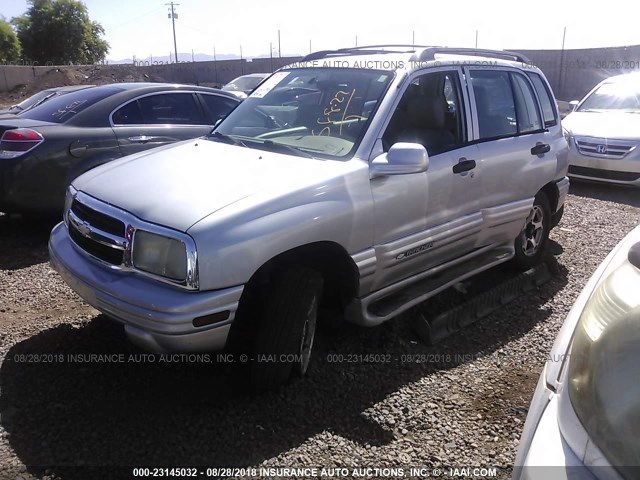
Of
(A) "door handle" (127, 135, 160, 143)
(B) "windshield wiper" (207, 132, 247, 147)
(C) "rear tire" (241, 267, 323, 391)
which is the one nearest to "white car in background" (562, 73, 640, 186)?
(A) "door handle" (127, 135, 160, 143)

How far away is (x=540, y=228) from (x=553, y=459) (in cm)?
396

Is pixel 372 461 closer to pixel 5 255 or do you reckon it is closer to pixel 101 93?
pixel 5 255

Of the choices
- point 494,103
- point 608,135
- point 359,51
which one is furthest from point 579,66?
point 359,51

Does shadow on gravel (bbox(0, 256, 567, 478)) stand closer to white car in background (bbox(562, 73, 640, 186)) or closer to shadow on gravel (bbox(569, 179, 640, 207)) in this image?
shadow on gravel (bbox(569, 179, 640, 207))

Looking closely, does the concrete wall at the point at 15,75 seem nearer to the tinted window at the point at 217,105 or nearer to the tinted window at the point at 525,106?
the tinted window at the point at 217,105

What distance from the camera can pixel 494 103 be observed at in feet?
14.9

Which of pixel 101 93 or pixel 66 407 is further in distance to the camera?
pixel 101 93

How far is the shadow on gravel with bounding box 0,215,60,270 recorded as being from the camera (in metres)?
5.21

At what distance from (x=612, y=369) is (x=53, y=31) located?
52674 millimetres

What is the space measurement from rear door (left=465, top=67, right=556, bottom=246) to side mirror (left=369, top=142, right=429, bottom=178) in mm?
1048

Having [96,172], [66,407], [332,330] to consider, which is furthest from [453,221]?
[66,407]

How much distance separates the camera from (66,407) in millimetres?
3004

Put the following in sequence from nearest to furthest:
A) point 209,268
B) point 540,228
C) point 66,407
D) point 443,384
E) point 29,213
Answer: point 209,268
point 66,407
point 443,384
point 540,228
point 29,213

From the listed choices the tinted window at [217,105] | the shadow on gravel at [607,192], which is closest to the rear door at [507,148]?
the tinted window at [217,105]
